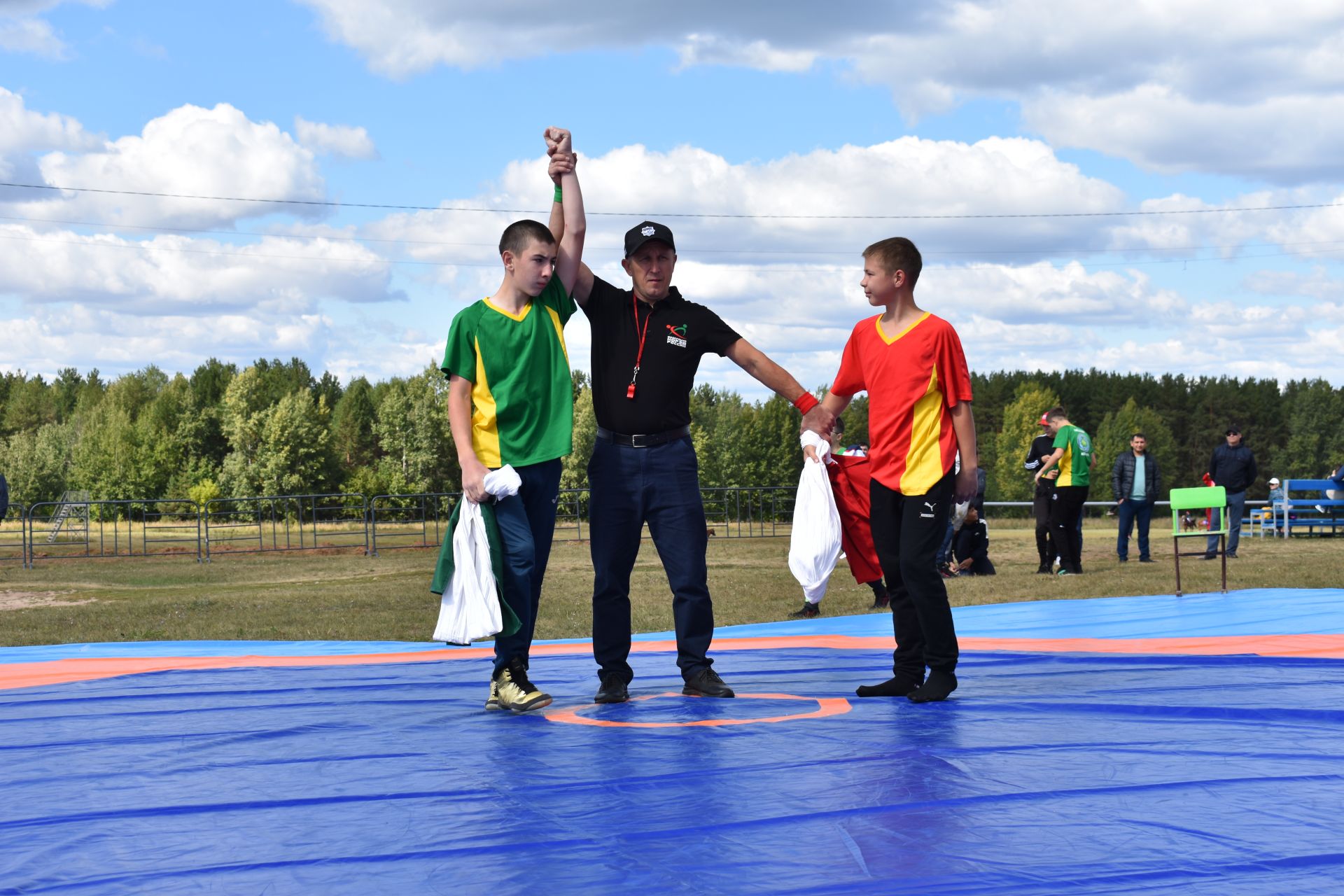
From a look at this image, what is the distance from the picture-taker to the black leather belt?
4934 mm

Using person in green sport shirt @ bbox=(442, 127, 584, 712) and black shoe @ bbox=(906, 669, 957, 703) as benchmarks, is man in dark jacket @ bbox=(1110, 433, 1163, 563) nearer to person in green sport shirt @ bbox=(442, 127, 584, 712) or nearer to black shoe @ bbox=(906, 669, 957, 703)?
black shoe @ bbox=(906, 669, 957, 703)

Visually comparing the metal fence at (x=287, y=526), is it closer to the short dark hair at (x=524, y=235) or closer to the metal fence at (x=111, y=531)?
the metal fence at (x=111, y=531)

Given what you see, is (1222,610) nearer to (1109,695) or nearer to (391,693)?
(1109,695)

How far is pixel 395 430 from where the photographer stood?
275 ft

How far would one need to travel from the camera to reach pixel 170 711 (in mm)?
4664

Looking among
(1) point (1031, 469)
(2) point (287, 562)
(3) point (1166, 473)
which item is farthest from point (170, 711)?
(3) point (1166, 473)

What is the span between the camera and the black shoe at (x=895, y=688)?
4.79m

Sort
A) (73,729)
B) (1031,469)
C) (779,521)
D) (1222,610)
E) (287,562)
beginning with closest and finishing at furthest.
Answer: (73,729) → (1222,610) → (1031,469) → (287,562) → (779,521)

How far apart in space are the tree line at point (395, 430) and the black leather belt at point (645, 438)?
5360cm

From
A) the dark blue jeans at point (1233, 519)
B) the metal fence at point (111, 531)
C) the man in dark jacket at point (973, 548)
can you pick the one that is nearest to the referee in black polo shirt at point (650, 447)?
the man in dark jacket at point (973, 548)

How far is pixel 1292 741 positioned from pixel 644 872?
225 centimetres

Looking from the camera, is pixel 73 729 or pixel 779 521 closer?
pixel 73 729

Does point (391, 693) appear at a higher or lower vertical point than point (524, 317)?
lower

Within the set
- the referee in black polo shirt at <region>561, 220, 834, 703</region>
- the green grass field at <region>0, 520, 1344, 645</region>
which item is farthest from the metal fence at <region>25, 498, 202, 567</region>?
the referee in black polo shirt at <region>561, 220, 834, 703</region>
